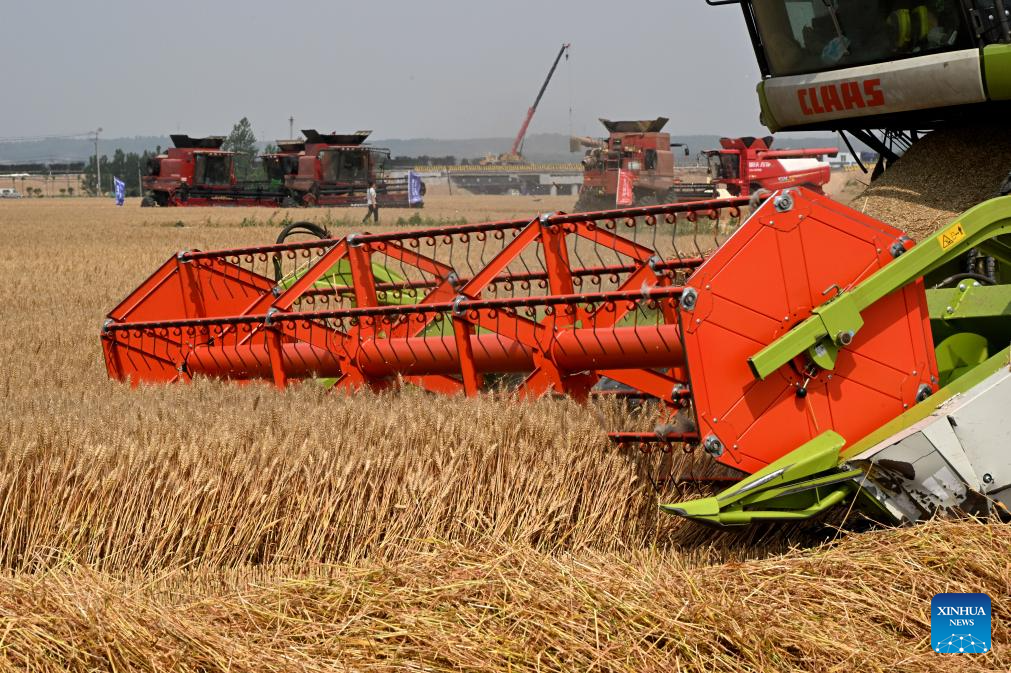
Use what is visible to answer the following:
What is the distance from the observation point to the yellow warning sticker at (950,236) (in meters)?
3.52

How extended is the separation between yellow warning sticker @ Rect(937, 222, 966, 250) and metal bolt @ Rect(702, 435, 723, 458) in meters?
0.86

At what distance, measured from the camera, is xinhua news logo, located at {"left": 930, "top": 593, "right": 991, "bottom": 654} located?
2855mm

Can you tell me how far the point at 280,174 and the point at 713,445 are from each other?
1387 inches

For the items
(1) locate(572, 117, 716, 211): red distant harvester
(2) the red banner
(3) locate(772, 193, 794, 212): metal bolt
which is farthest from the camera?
(1) locate(572, 117, 716, 211): red distant harvester

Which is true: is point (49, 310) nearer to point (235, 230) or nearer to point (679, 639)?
point (679, 639)

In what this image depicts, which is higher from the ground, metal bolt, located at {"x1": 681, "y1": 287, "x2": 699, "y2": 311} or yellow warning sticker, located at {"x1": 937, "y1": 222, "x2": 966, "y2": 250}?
yellow warning sticker, located at {"x1": 937, "y1": 222, "x2": 966, "y2": 250}

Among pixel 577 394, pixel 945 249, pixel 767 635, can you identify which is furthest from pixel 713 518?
pixel 577 394

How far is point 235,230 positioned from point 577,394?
68.5ft

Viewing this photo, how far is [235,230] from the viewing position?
24.7 m

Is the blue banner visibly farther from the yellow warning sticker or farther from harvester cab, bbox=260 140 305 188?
the yellow warning sticker

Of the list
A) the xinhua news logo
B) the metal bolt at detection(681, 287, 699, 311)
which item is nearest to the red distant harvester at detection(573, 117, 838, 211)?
the metal bolt at detection(681, 287, 699, 311)

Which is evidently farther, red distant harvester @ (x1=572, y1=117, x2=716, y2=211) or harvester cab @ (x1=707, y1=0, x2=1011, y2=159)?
red distant harvester @ (x1=572, y1=117, x2=716, y2=211)

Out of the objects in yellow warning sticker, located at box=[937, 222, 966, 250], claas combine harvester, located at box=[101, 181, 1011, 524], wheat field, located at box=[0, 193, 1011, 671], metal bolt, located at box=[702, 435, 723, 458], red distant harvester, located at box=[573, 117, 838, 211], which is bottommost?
wheat field, located at box=[0, 193, 1011, 671]

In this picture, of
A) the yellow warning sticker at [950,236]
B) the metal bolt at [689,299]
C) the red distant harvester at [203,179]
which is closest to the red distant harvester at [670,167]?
the red distant harvester at [203,179]
